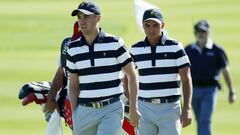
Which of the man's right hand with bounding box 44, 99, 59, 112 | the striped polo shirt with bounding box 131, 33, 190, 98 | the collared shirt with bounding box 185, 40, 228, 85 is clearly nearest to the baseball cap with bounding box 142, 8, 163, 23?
the striped polo shirt with bounding box 131, 33, 190, 98

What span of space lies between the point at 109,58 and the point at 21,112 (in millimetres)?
7224

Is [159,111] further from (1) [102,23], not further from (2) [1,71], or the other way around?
(1) [102,23]

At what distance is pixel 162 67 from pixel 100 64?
39.1 inches

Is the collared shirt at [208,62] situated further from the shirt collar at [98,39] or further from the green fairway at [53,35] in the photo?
the shirt collar at [98,39]

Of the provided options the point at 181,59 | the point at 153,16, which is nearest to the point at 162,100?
the point at 181,59

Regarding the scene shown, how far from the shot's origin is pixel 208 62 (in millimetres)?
13539

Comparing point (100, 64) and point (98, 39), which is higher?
point (98, 39)

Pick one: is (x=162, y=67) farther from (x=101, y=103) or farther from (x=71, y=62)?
(x=71, y=62)

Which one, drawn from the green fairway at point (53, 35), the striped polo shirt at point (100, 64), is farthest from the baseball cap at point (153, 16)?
the green fairway at point (53, 35)

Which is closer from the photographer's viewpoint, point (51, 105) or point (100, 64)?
point (100, 64)

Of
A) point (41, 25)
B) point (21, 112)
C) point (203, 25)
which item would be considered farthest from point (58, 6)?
point (203, 25)

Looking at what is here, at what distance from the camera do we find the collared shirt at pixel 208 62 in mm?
13477

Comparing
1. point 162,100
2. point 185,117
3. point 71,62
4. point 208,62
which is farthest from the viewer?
point 208,62

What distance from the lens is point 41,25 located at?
24.8 metres
